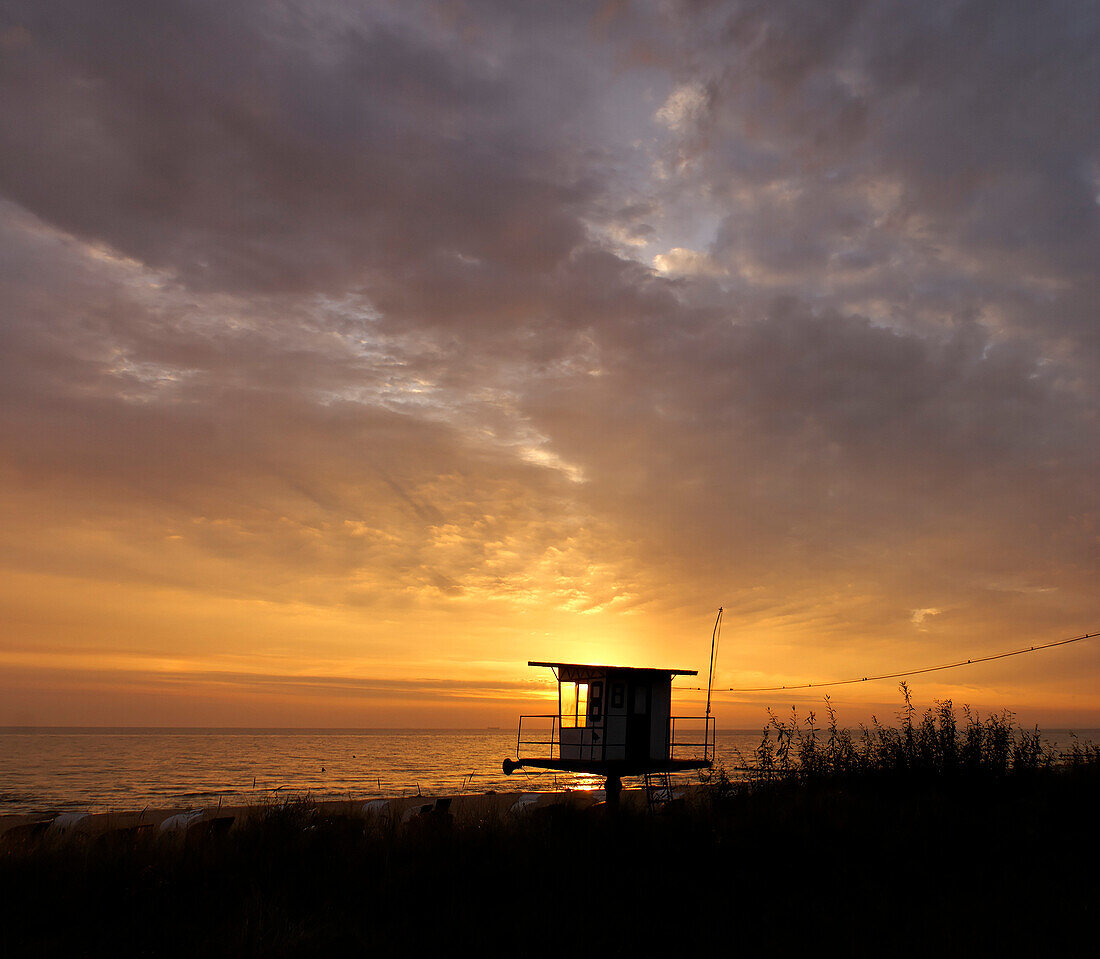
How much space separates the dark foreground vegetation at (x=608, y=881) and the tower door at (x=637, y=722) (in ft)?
30.7

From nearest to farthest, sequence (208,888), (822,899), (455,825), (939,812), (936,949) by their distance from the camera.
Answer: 1. (936,949)
2. (822,899)
3. (208,888)
4. (939,812)
5. (455,825)

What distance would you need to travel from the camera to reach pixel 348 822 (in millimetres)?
16266

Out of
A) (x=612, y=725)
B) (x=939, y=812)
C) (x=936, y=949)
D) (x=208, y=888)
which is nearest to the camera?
(x=936, y=949)

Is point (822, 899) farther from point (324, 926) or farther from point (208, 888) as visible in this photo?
point (208, 888)

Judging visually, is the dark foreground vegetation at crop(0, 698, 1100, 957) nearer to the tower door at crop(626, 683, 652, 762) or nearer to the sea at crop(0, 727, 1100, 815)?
the tower door at crop(626, 683, 652, 762)

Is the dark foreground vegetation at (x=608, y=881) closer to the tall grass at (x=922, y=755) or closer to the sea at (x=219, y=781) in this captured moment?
the tall grass at (x=922, y=755)

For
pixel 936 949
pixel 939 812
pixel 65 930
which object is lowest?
pixel 65 930

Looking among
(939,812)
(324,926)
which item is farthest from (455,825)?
(939,812)

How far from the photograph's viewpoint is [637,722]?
26500 millimetres

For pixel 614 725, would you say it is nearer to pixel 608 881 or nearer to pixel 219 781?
pixel 608 881

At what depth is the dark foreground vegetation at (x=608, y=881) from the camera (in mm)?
8930

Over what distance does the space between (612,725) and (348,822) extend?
11858 millimetres

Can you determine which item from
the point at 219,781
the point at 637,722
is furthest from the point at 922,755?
the point at 219,781

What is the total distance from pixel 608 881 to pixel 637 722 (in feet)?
51.3
